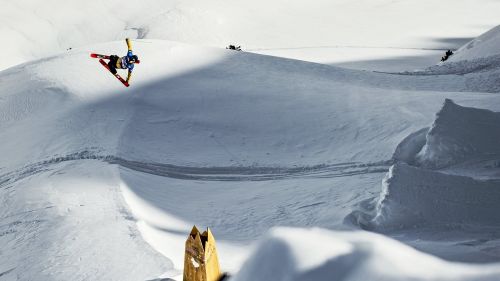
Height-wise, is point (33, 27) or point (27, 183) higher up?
point (33, 27)

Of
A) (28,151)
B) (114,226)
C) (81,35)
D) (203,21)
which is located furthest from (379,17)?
(114,226)

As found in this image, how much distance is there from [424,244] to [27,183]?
4.94m

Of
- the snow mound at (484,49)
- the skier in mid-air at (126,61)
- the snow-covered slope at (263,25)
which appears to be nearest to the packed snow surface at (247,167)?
the snow mound at (484,49)

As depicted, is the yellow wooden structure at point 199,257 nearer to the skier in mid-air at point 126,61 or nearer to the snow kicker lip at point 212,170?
the skier in mid-air at point 126,61

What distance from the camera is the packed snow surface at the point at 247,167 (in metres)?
5.16

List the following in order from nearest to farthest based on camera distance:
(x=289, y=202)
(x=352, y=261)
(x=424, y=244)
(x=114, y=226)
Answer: (x=352, y=261) → (x=424, y=244) → (x=114, y=226) → (x=289, y=202)

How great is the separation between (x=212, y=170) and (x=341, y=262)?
4.70 m

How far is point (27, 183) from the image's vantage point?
7926mm

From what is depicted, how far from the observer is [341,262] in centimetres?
403

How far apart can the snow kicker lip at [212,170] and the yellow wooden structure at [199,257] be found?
3.56 m

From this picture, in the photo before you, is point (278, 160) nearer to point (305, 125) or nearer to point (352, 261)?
point (305, 125)

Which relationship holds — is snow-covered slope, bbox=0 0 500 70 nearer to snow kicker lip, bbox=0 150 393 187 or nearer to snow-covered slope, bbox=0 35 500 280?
snow-covered slope, bbox=0 35 500 280

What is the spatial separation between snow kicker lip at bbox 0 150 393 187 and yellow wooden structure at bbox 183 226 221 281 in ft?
11.7

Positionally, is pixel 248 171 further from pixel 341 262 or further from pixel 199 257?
pixel 341 262
